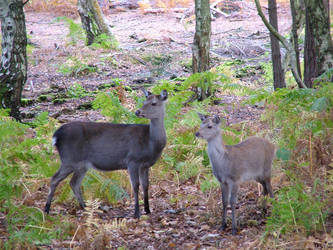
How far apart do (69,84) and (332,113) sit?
10428mm

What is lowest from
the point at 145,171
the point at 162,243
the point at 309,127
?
the point at 162,243

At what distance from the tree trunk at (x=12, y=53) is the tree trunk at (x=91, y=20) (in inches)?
398

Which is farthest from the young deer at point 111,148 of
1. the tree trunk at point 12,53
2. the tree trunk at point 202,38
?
the tree trunk at point 202,38

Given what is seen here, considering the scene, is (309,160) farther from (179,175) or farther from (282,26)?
(282,26)

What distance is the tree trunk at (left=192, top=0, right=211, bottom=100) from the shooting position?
11445 mm

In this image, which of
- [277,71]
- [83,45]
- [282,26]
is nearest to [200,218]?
[277,71]

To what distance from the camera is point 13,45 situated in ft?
32.1

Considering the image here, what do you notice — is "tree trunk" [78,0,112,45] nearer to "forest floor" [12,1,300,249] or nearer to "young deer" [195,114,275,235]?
"forest floor" [12,1,300,249]

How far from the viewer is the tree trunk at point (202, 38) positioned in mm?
11445

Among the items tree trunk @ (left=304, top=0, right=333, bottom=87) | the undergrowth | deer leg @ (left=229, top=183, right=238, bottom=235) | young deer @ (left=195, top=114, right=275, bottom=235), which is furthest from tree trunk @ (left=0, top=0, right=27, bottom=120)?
deer leg @ (left=229, top=183, right=238, bottom=235)

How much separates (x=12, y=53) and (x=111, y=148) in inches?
165

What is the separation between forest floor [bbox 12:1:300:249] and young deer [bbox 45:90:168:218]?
0.52 metres

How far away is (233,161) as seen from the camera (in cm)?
586

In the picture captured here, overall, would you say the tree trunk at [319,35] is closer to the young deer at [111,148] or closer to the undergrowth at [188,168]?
the undergrowth at [188,168]
